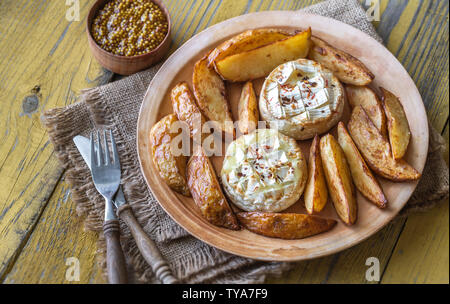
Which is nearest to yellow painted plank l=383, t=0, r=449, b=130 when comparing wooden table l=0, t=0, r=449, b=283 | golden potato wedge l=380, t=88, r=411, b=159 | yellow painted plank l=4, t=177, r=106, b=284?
wooden table l=0, t=0, r=449, b=283

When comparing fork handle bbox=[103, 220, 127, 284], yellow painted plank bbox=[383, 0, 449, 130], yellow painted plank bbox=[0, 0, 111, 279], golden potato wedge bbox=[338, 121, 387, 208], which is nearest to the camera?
fork handle bbox=[103, 220, 127, 284]

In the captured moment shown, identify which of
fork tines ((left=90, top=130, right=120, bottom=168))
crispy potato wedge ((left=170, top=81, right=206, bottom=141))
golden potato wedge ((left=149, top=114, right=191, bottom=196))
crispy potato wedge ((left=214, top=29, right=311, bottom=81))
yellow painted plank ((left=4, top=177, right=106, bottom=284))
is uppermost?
crispy potato wedge ((left=214, top=29, right=311, bottom=81))

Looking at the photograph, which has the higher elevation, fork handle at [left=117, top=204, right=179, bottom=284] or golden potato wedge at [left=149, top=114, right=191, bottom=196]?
golden potato wedge at [left=149, top=114, right=191, bottom=196]

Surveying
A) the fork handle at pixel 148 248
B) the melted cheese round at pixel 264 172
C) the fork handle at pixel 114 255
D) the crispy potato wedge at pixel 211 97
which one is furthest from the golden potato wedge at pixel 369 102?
the fork handle at pixel 114 255

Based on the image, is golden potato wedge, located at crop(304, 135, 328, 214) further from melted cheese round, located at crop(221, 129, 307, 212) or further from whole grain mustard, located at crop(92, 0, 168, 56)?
whole grain mustard, located at crop(92, 0, 168, 56)

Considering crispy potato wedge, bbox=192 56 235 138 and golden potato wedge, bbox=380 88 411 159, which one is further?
crispy potato wedge, bbox=192 56 235 138

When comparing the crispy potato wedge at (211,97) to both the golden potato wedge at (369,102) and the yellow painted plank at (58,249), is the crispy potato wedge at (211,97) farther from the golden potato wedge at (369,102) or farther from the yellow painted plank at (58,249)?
the yellow painted plank at (58,249)
